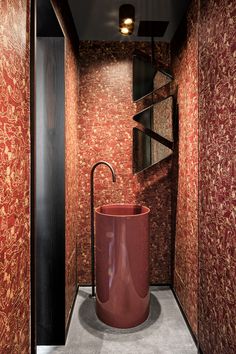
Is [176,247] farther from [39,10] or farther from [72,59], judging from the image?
[39,10]

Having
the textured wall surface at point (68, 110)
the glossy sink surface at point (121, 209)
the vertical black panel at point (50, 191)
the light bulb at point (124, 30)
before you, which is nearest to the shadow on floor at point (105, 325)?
the textured wall surface at point (68, 110)

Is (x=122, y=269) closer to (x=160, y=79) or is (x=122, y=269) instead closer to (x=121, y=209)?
(x=121, y=209)

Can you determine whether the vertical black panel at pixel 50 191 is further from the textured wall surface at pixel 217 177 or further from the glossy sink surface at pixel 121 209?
the textured wall surface at pixel 217 177

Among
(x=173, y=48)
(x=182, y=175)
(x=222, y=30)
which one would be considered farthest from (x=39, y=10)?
(x=182, y=175)

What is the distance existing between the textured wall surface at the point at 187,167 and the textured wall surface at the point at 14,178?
46.0 inches

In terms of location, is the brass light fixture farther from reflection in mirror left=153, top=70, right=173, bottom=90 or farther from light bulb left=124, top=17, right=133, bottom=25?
reflection in mirror left=153, top=70, right=173, bottom=90

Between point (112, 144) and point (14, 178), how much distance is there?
1730mm

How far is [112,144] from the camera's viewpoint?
2594 millimetres

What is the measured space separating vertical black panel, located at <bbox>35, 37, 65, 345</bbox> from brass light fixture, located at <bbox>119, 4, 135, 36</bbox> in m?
0.62

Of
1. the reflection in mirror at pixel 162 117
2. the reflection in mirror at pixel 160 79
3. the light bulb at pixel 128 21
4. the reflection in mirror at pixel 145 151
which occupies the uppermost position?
the light bulb at pixel 128 21

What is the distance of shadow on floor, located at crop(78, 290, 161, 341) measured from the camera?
190 centimetres

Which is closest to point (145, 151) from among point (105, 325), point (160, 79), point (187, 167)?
point (187, 167)

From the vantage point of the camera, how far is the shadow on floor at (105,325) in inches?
74.7

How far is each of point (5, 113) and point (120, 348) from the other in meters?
1.64
